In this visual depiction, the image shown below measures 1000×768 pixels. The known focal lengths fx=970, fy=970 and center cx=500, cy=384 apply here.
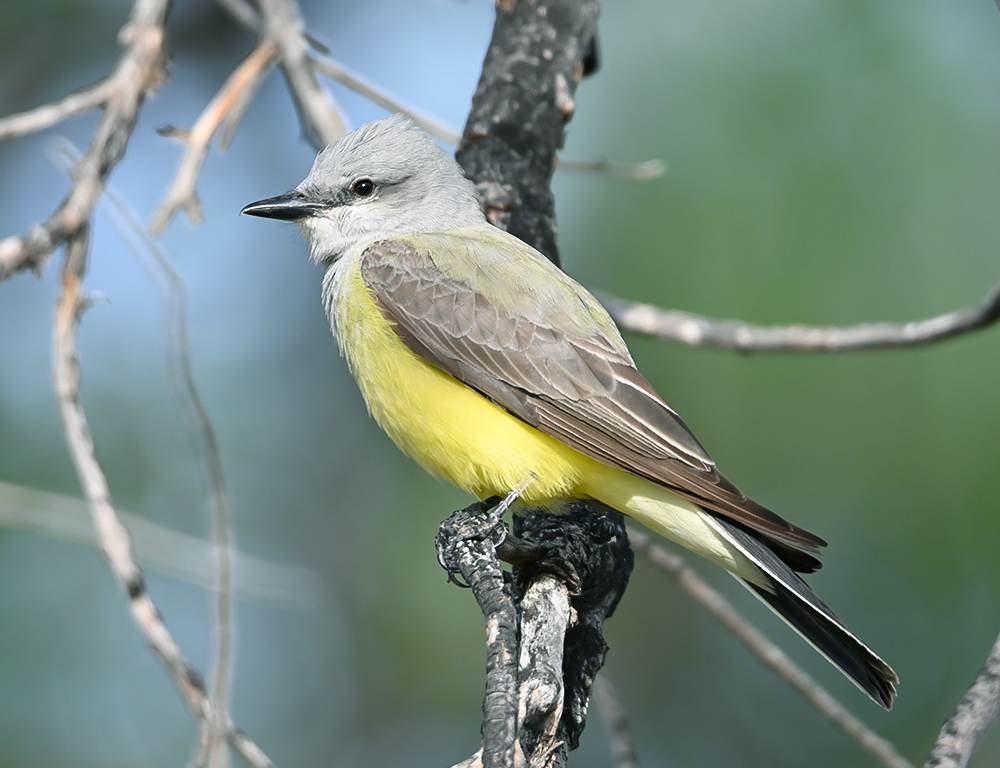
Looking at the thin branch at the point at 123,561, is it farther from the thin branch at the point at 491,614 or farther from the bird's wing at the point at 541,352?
the bird's wing at the point at 541,352

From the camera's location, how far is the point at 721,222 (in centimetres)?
497

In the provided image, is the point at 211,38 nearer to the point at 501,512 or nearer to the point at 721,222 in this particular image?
the point at 721,222

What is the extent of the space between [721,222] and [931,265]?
104cm

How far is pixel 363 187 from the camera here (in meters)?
3.88

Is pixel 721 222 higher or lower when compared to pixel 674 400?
higher

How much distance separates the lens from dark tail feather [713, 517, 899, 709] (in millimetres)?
2689

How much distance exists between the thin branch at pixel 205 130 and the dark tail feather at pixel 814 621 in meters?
2.11

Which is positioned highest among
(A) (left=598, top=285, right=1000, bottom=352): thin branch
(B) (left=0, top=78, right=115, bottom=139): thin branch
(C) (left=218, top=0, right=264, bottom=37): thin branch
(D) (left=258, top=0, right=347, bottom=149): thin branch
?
(C) (left=218, top=0, right=264, bottom=37): thin branch

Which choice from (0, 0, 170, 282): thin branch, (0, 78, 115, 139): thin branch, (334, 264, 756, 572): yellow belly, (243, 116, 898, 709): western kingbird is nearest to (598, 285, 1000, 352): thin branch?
(243, 116, 898, 709): western kingbird

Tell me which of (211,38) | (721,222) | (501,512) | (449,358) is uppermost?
(211,38)

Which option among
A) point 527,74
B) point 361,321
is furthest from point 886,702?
point 527,74

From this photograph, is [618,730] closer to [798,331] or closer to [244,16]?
[798,331]

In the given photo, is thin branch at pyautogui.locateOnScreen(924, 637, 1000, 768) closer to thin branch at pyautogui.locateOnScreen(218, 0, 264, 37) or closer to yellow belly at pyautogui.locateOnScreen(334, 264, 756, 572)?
yellow belly at pyautogui.locateOnScreen(334, 264, 756, 572)

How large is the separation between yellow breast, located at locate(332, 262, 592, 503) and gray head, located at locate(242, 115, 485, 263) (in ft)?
2.31
